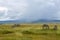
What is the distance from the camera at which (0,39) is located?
1953 cm

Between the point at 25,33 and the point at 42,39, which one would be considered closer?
the point at 42,39

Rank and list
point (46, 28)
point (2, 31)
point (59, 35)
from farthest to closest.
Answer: point (46, 28) < point (2, 31) < point (59, 35)

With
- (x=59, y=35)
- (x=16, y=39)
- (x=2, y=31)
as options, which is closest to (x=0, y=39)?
(x=16, y=39)

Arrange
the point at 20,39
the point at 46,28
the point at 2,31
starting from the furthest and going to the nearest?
the point at 46,28
the point at 2,31
the point at 20,39

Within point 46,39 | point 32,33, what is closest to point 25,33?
point 32,33

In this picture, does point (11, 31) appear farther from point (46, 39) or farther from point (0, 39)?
point (46, 39)

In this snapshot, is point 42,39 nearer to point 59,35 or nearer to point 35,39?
point 35,39

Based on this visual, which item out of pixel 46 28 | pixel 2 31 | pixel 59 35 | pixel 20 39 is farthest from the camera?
pixel 46 28

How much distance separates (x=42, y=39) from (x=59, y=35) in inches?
147

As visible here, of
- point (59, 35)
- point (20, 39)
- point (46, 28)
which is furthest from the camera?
point (46, 28)

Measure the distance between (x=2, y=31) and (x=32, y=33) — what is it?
4.58m

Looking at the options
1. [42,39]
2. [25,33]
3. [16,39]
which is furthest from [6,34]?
[42,39]

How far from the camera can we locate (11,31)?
23.9 m

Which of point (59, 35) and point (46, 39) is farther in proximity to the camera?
point (59, 35)
